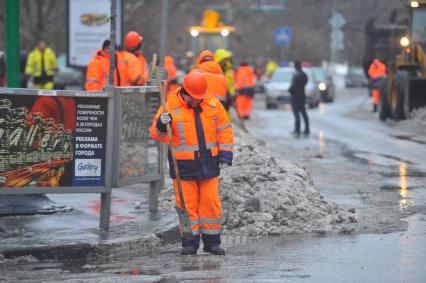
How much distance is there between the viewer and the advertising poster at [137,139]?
10508 mm

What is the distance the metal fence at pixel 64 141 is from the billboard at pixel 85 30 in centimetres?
1330

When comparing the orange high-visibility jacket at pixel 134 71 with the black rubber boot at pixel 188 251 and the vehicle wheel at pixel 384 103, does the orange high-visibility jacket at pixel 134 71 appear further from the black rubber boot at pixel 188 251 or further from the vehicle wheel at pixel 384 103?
the vehicle wheel at pixel 384 103

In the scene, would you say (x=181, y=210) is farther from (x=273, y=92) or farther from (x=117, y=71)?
(x=273, y=92)

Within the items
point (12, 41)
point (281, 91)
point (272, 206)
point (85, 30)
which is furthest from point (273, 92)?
point (272, 206)

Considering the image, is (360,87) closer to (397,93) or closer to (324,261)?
(397,93)

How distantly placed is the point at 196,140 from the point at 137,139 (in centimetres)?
154

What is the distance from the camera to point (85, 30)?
78.1 ft

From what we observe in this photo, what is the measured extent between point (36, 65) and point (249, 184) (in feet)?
50.9

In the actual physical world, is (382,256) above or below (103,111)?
below

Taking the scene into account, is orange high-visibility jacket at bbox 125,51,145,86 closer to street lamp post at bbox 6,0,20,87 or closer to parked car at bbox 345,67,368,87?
street lamp post at bbox 6,0,20,87

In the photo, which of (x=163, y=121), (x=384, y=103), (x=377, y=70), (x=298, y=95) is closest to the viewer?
(x=163, y=121)

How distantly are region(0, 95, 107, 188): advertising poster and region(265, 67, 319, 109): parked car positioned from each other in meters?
29.0

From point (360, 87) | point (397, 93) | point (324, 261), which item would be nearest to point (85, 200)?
point (324, 261)

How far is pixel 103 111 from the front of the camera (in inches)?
398
